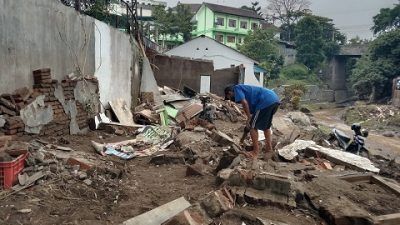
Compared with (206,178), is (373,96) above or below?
below

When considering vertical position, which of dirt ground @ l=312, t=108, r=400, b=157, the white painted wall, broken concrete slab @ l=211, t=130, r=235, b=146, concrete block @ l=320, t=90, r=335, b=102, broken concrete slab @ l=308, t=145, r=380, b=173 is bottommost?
dirt ground @ l=312, t=108, r=400, b=157

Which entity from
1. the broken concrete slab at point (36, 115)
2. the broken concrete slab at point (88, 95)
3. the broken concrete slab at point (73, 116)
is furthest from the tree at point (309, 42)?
the broken concrete slab at point (36, 115)

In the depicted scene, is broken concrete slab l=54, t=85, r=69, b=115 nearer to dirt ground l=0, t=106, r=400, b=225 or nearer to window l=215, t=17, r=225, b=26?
dirt ground l=0, t=106, r=400, b=225

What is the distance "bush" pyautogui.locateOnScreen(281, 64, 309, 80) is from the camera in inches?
1682

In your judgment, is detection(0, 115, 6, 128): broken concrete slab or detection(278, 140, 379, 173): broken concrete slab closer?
detection(0, 115, 6, 128): broken concrete slab

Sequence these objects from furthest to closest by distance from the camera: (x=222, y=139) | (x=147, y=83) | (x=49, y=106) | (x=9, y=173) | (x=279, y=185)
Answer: (x=147, y=83)
(x=222, y=139)
(x=49, y=106)
(x=279, y=185)
(x=9, y=173)

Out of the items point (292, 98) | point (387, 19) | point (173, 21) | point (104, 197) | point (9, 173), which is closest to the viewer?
point (9, 173)

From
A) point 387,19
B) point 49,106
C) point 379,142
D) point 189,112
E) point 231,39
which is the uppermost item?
point 387,19

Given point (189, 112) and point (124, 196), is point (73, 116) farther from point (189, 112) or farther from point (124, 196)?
point (189, 112)

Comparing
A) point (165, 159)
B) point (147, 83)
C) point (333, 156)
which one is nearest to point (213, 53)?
point (147, 83)

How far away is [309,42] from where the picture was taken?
4331cm

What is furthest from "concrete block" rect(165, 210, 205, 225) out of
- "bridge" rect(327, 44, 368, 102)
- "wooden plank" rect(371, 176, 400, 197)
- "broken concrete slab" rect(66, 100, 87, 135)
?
"bridge" rect(327, 44, 368, 102)

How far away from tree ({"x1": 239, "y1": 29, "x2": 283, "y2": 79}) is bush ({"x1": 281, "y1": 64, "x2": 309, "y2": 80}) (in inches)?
131

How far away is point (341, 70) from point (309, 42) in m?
6.51
